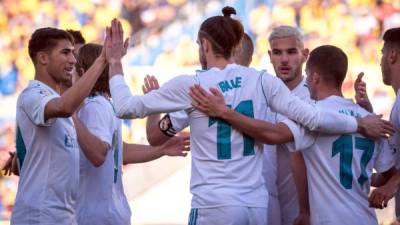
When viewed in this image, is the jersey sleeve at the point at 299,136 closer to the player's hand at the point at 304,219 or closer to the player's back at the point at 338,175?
the player's back at the point at 338,175

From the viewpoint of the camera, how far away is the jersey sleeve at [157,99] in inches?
181

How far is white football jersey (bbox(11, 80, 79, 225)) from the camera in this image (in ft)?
16.0

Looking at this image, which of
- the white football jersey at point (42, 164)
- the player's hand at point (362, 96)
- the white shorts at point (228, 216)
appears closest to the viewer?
the white shorts at point (228, 216)

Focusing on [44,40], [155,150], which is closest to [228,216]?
[44,40]

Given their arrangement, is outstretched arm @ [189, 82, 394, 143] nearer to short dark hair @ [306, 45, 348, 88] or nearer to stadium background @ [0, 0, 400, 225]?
short dark hair @ [306, 45, 348, 88]

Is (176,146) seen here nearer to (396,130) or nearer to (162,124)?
(162,124)

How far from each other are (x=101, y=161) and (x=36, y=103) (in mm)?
730

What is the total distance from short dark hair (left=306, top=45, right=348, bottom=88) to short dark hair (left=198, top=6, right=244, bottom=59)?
0.55 metres

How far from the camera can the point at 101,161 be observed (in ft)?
17.6

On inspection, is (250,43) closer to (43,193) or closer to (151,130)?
(151,130)

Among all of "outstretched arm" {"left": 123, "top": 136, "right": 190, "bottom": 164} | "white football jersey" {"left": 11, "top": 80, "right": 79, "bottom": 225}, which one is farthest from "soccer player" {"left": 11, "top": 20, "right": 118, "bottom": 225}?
"outstretched arm" {"left": 123, "top": 136, "right": 190, "bottom": 164}

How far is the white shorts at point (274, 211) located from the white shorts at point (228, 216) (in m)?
1.08

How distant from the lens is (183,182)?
47.5 feet

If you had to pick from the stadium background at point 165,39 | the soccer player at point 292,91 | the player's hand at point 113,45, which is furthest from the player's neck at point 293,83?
the stadium background at point 165,39
